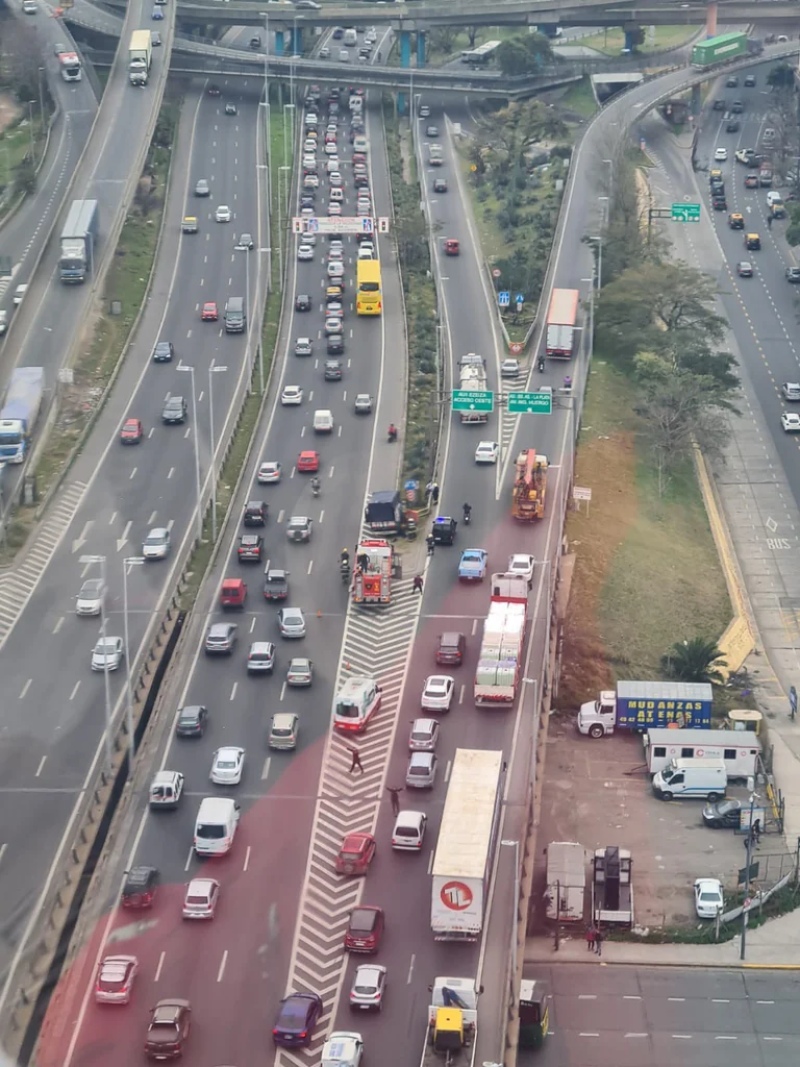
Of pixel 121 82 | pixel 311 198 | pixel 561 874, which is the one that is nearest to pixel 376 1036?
pixel 561 874

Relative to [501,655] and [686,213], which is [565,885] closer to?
[501,655]

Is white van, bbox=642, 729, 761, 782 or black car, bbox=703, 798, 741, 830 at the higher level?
white van, bbox=642, 729, 761, 782

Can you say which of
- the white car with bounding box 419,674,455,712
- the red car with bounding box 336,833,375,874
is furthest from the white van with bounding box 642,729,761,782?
the red car with bounding box 336,833,375,874

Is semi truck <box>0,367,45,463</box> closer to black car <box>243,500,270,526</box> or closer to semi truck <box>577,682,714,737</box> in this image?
black car <box>243,500,270,526</box>

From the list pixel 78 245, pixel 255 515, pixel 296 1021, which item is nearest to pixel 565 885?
pixel 296 1021

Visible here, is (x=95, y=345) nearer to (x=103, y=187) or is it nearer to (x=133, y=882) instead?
(x=103, y=187)

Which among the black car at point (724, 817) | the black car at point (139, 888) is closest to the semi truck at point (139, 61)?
the black car at point (724, 817)
